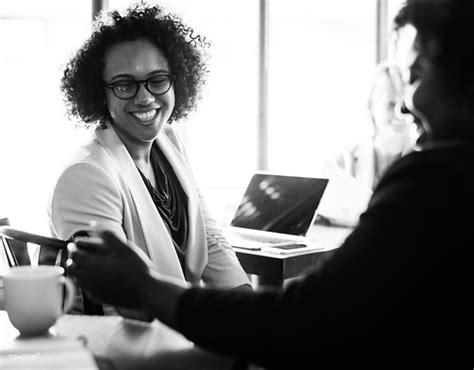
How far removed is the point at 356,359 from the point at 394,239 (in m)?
0.14

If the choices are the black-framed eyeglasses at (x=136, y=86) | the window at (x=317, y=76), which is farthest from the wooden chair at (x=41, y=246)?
the window at (x=317, y=76)

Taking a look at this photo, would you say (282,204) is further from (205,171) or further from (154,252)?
(205,171)

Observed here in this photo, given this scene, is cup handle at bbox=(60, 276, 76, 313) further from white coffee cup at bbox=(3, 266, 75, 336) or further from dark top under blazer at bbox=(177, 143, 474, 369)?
dark top under blazer at bbox=(177, 143, 474, 369)

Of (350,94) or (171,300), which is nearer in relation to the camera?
(171,300)

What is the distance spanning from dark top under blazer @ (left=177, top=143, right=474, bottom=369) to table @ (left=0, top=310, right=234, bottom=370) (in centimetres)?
29

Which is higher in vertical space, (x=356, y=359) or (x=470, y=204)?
(x=470, y=204)

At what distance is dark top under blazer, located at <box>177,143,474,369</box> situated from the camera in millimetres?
739

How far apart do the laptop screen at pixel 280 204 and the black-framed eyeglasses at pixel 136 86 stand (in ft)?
2.54

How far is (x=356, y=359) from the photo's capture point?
2.51 ft

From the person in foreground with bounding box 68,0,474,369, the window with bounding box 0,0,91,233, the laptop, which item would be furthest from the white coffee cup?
the window with bounding box 0,0,91,233

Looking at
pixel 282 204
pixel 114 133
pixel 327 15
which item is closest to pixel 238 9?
pixel 327 15

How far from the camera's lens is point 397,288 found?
74 cm

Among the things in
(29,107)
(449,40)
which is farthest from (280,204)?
(29,107)

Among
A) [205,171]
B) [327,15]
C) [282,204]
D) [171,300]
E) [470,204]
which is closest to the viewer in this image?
[470,204]
